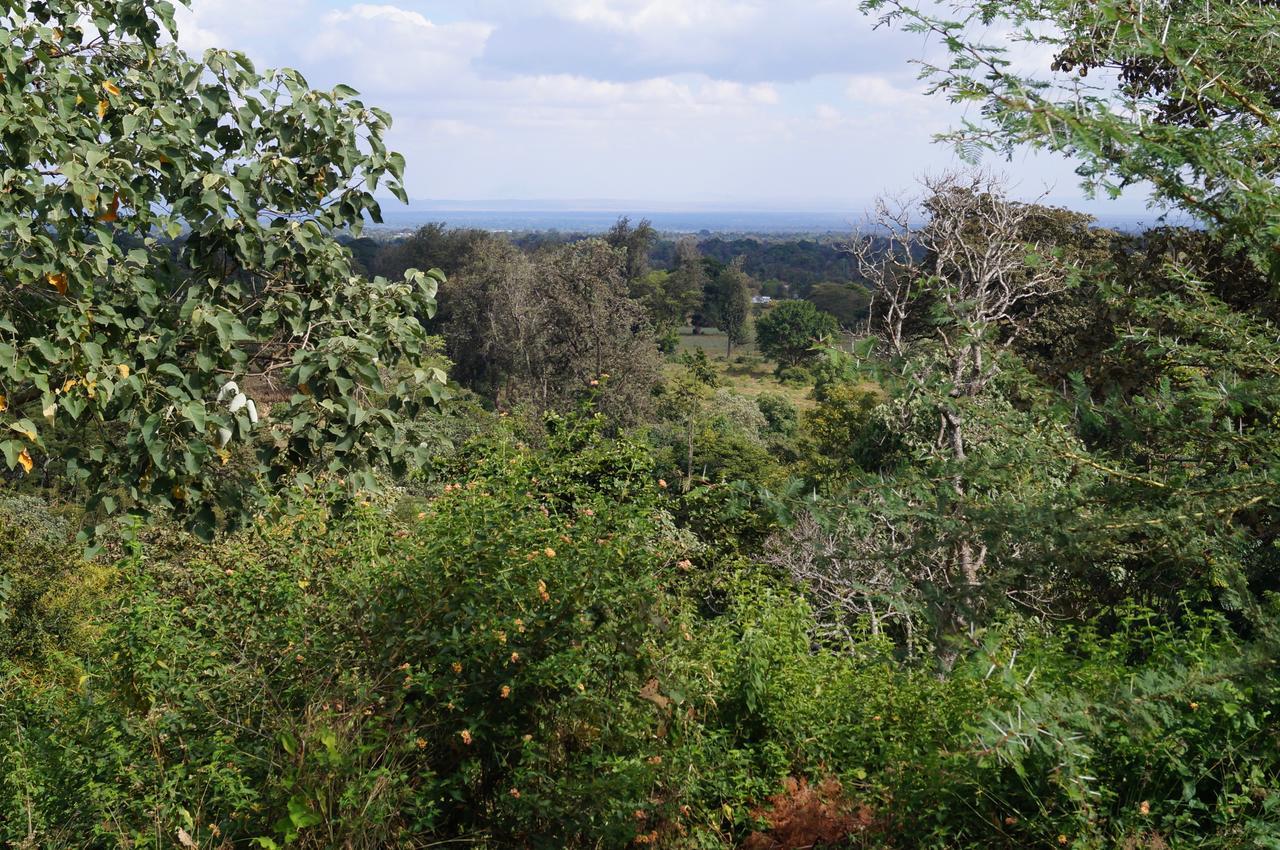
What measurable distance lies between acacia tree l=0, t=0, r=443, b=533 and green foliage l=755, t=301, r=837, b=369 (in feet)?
140

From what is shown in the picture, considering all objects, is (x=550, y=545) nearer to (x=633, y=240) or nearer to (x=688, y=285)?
(x=633, y=240)

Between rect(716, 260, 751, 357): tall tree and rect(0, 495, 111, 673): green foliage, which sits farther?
rect(716, 260, 751, 357): tall tree

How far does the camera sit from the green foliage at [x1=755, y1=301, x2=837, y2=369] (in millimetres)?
46906

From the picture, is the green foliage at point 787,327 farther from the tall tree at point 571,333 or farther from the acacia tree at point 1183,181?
the acacia tree at point 1183,181

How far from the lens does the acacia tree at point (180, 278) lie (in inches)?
117

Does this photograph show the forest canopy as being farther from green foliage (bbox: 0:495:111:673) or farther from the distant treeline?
green foliage (bbox: 0:495:111:673)

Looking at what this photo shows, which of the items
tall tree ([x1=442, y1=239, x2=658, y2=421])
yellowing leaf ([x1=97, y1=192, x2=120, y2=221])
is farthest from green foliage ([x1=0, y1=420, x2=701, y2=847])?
tall tree ([x1=442, y1=239, x2=658, y2=421])

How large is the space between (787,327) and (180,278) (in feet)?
148

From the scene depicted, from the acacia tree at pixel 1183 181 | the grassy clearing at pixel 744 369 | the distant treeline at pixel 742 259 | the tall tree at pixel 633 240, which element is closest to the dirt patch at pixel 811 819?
the acacia tree at pixel 1183 181

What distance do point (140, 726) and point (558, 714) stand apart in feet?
4.42

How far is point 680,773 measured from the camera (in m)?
3.22

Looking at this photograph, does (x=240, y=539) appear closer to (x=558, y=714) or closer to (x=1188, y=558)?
(x=558, y=714)

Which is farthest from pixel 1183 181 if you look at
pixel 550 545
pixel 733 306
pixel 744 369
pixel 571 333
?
pixel 733 306

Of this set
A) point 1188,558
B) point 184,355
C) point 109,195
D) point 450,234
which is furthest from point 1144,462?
point 450,234
